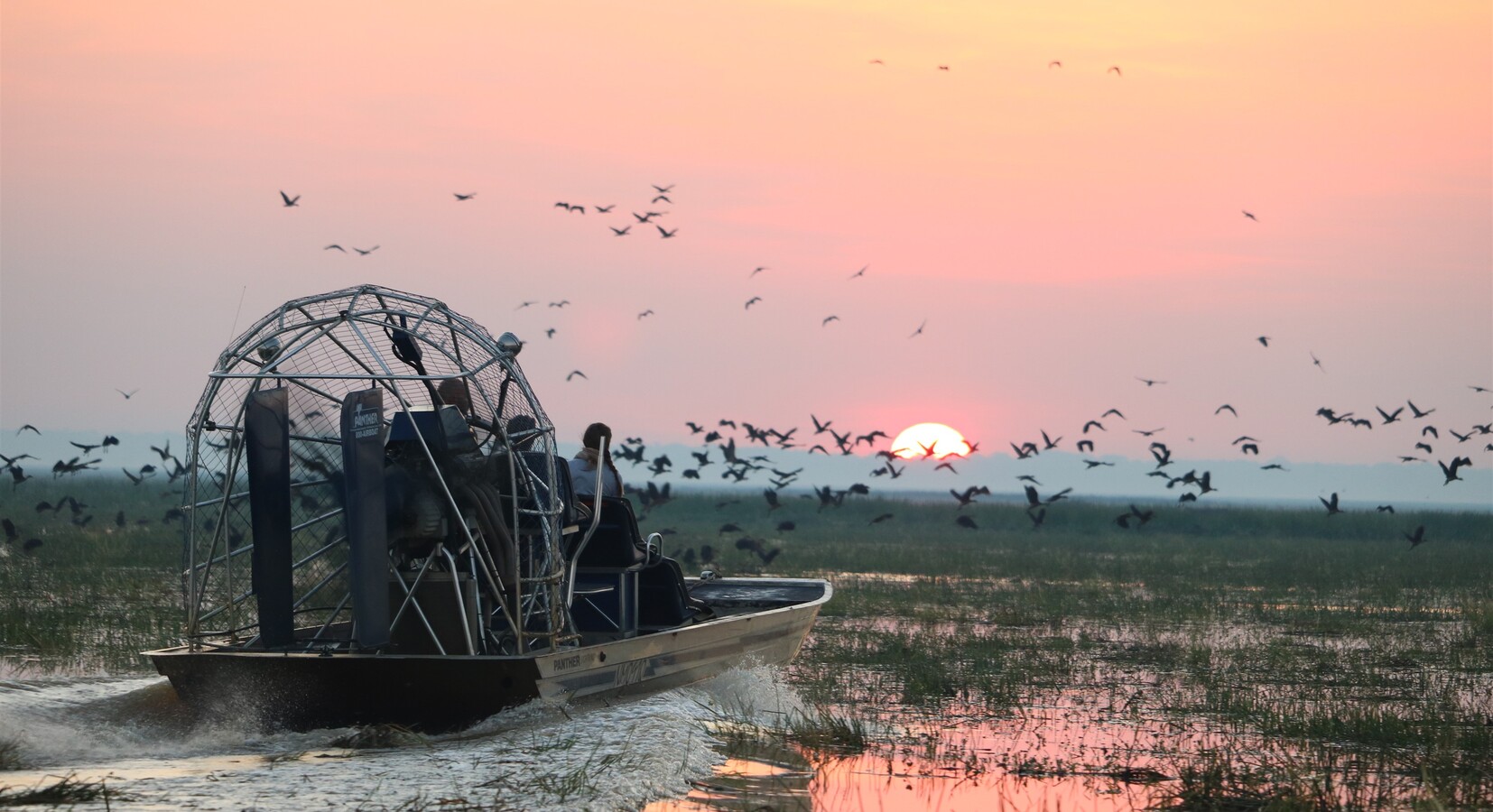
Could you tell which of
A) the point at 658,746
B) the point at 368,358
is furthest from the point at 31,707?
the point at 658,746

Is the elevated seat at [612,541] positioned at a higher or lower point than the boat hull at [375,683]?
higher

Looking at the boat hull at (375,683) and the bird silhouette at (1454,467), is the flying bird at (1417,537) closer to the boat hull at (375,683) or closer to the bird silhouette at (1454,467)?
the bird silhouette at (1454,467)

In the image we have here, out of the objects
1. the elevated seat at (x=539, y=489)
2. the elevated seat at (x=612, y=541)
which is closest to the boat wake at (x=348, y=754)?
the elevated seat at (x=612, y=541)

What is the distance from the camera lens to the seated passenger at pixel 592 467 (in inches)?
486

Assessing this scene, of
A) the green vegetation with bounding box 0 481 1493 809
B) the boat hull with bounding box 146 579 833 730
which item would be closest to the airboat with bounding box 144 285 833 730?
the boat hull with bounding box 146 579 833 730

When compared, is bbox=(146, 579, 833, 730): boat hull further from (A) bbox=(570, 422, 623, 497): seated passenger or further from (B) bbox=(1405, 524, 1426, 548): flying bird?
(B) bbox=(1405, 524, 1426, 548): flying bird

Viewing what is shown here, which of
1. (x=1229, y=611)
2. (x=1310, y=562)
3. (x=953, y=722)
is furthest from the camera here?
(x=1310, y=562)

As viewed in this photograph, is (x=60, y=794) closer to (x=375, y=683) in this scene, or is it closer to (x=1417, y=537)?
(x=375, y=683)

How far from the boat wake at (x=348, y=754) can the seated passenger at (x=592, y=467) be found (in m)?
1.78

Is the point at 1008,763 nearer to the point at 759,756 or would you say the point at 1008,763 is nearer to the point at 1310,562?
the point at 759,756

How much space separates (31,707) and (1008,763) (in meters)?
6.67

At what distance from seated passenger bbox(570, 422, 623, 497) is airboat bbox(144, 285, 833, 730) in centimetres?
54

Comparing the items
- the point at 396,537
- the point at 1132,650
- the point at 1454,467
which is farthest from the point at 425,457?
the point at 1454,467

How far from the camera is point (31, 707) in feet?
34.6
